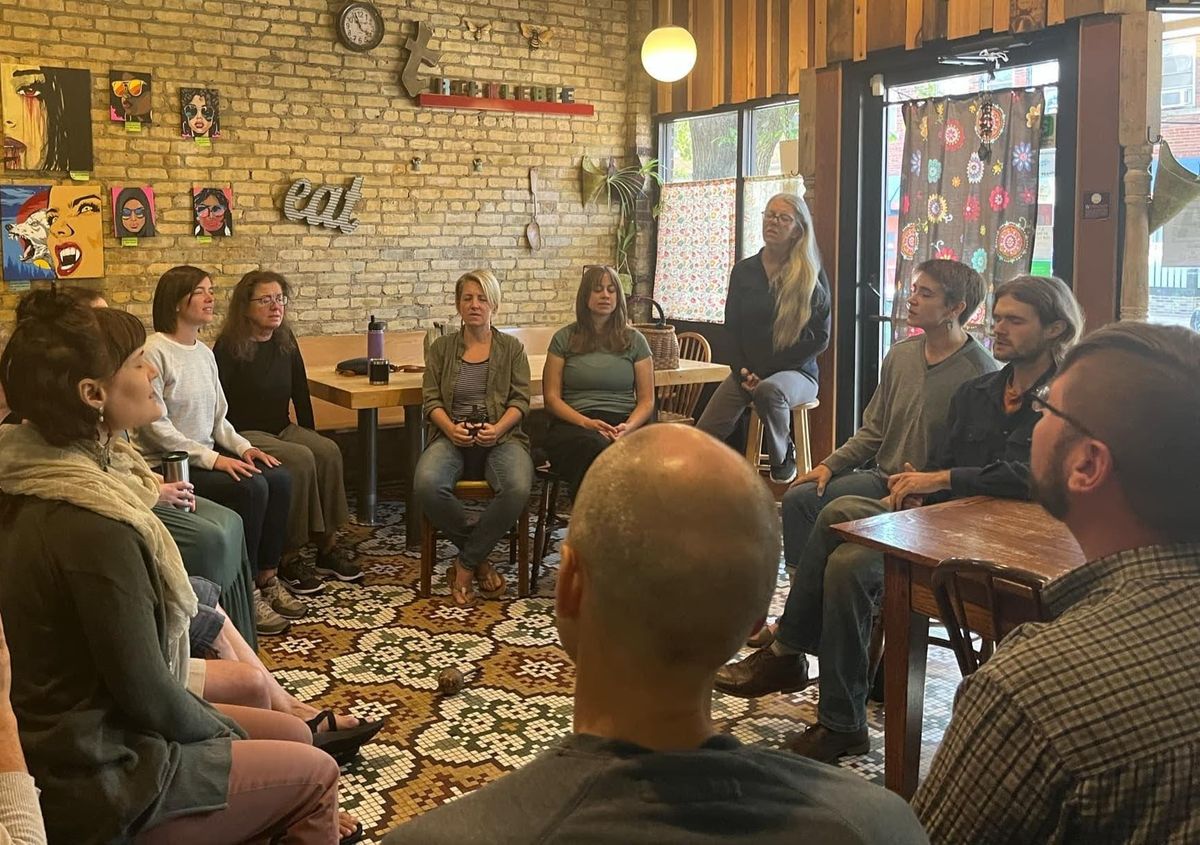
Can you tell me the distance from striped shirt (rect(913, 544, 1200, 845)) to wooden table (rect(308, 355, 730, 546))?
12.2 feet

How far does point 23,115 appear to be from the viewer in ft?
19.1

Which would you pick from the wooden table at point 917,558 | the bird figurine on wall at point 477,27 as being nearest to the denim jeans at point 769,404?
the wooden table at point 917,558

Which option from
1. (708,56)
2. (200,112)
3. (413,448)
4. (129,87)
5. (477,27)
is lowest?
(413,448)

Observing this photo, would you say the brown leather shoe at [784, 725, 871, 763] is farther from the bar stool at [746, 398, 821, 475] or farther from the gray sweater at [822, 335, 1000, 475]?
the bar stool at [746, 398, 821, 475]

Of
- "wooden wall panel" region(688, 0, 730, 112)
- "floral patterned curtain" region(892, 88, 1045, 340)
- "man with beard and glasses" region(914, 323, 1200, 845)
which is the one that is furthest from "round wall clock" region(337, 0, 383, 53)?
"man with beard and glasses" region(914, 323, 1200, 845)

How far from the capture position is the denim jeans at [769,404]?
18.3ft

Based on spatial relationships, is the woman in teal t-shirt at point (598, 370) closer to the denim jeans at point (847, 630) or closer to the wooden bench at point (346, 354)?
the wooden bench at point (346, 354)

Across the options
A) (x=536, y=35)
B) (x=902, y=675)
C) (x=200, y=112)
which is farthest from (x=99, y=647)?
(x=536, y=35)

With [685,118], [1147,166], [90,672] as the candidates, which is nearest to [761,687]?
[90,672]

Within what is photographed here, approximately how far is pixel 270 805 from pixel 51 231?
492 cm

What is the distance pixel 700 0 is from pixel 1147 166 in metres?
3.54

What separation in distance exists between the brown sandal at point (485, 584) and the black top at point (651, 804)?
3640 millimetres

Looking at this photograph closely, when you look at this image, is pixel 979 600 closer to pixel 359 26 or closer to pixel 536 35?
pixel 359 26

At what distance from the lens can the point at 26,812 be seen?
4.61 feet
